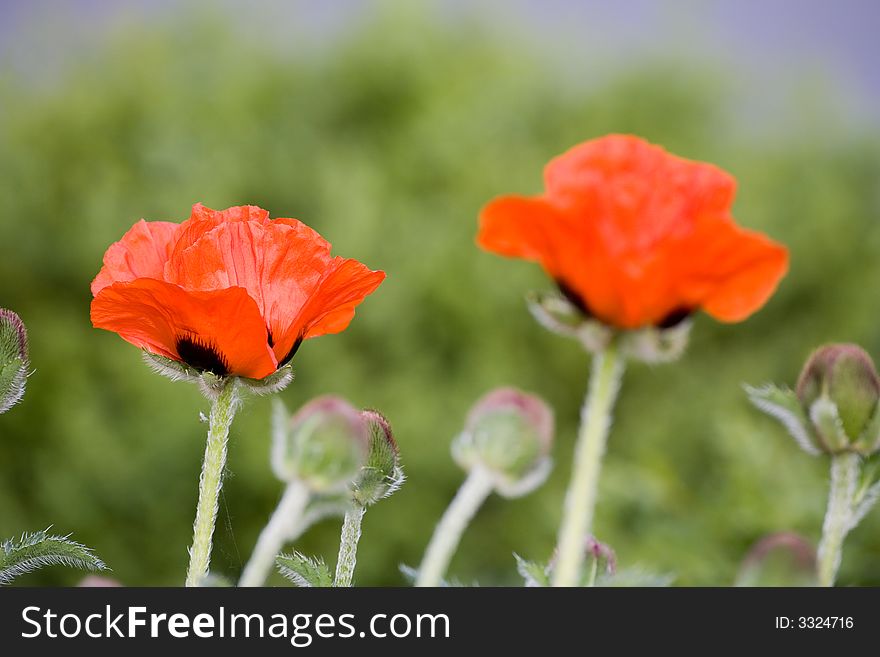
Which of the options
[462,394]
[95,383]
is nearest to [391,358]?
[462,394]

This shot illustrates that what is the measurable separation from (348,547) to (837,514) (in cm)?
14

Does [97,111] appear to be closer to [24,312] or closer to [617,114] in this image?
[24,312]

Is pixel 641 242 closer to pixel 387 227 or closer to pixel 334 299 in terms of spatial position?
pixel 334 299

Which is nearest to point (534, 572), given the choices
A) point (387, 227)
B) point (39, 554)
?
point (39, 554)

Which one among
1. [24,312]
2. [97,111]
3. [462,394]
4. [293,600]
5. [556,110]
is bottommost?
[293,600]

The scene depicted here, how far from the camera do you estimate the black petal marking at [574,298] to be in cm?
25

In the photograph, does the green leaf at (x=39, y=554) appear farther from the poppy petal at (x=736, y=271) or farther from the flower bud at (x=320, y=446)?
the poppy petal at (x=736, y=271)

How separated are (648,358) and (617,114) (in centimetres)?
248

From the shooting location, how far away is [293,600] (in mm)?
269

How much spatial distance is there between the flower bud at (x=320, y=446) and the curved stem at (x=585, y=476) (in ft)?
0.20

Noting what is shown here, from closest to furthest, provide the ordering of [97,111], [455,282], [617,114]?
[455,282]
[97,111]
[617,114]

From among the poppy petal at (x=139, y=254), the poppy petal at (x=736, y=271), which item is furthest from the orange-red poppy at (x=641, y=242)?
the poppy petal at (x=139, y=254)

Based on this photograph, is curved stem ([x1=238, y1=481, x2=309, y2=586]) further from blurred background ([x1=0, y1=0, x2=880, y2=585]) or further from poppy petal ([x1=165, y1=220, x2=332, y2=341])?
blurred background ([x1=0, y1=0, x2=880, y2=585])

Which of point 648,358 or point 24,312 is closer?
point 648,358
